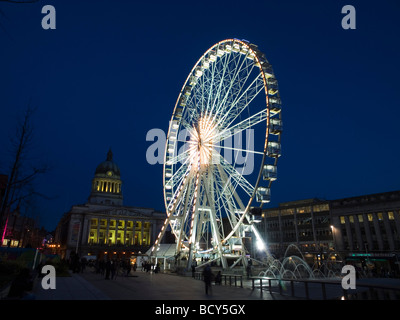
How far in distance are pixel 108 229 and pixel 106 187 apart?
26.7 m

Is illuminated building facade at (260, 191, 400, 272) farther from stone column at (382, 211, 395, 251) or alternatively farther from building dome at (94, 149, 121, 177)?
building dome at (94, 149, 121, 177)

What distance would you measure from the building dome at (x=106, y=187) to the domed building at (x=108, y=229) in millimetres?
558

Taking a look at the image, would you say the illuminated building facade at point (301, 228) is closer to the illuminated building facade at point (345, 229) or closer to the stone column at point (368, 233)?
the illuminated building facade at point (345, 229)

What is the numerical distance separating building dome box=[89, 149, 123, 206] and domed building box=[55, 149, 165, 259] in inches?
22.0

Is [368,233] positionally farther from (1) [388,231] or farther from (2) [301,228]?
(2) [301,228]

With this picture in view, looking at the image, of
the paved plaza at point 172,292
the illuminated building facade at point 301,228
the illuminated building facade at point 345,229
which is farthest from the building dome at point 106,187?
the paved plaza at point 172,292

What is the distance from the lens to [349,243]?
6775 centimetres

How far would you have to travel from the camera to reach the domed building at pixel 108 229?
342ft

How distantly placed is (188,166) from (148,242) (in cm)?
8888

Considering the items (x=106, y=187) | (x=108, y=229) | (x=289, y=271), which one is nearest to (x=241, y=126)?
(x=289, y=271)

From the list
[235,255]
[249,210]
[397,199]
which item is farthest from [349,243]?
[249,210]

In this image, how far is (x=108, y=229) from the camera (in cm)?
11112

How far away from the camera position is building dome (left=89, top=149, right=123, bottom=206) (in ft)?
423

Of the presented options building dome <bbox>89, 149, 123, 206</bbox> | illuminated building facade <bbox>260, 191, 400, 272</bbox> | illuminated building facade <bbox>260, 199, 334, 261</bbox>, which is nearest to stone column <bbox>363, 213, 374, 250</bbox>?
illuminated building facade <bbox>260, 191, 400, 272</bbox>
